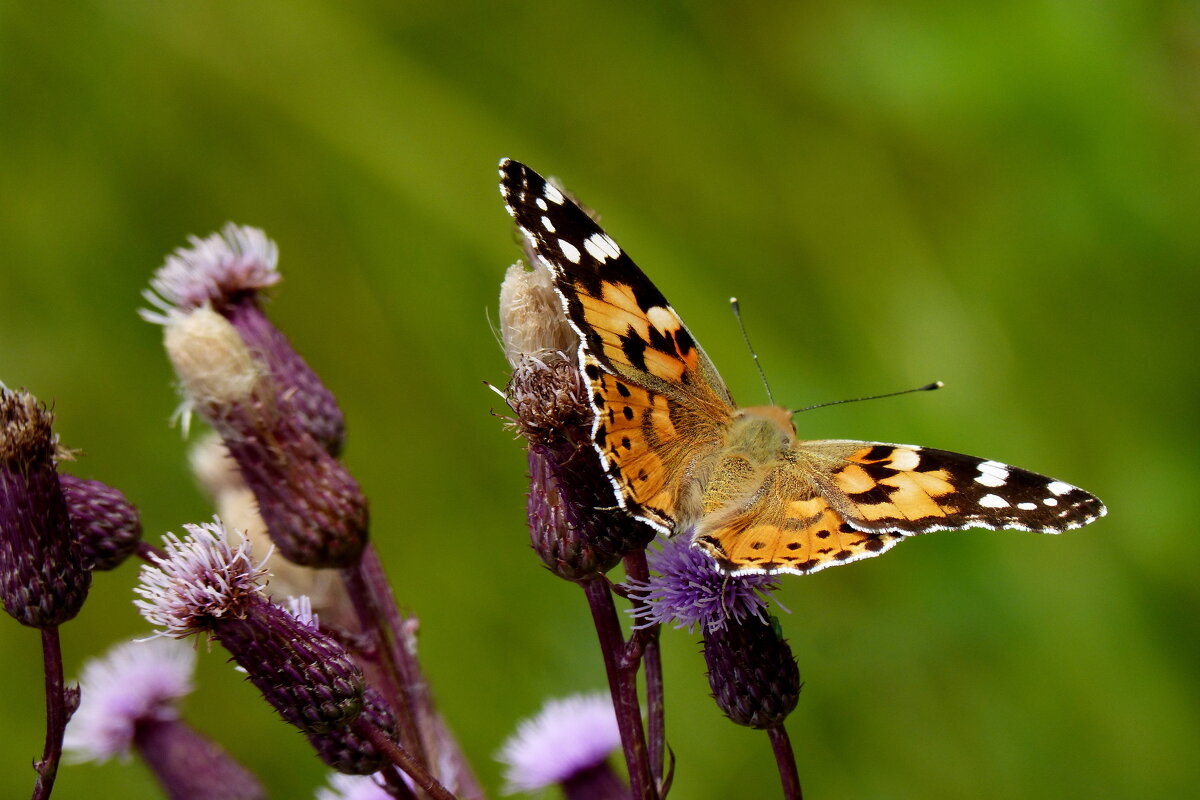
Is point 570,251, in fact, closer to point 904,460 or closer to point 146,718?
point 904,460

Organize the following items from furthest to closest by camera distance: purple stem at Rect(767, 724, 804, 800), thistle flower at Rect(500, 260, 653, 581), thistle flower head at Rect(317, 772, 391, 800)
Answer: thistle flower head at Rect(317, 772, 391, 800) < thistle flower at Rect(500, 260, 653, 581) < purple stem at Rect(767, 724, 804, 800)

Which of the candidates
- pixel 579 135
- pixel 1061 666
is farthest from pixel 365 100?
pixel 1061 666

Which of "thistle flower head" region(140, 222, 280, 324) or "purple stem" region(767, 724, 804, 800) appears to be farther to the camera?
"thistle flower head" region(140, 222, 280, 324)

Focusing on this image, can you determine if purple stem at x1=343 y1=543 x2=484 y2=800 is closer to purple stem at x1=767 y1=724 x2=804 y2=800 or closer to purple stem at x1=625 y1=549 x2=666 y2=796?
purple stem at x1=625 y1=549 x2=666 y2=796

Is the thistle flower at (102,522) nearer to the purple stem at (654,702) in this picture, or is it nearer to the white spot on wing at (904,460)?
the purple stem at (654,702)

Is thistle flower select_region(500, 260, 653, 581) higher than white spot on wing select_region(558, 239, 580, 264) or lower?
lower

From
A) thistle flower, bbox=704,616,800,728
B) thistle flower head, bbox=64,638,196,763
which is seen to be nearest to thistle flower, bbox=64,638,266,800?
thistle flower head, bbox=64,638,196,763

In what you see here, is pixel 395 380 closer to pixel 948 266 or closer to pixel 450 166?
pixel 450 166
